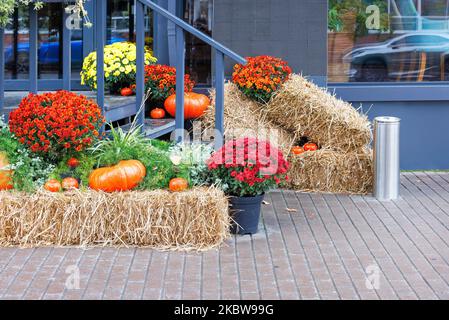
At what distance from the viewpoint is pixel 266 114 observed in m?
10.3

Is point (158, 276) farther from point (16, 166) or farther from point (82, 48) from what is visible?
point (82, 48)

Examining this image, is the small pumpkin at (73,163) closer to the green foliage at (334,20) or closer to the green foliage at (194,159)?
the green foliage at (194,159)

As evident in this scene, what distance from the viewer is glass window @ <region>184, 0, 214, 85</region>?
11.6m

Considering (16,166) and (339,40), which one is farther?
(339,40)

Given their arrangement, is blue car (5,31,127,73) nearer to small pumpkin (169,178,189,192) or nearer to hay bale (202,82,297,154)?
hay bale (202,82,297,154)

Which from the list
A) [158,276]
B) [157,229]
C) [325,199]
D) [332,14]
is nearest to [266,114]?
[325,199]

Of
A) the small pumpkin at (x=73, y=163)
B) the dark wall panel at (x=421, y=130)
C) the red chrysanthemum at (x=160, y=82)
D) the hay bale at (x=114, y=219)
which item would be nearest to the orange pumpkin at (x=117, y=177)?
the hay bale at (x=114, y=219)

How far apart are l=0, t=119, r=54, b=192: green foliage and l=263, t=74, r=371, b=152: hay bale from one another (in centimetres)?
306

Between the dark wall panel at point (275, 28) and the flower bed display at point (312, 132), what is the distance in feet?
3.37

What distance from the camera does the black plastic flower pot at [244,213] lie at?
8.10 m

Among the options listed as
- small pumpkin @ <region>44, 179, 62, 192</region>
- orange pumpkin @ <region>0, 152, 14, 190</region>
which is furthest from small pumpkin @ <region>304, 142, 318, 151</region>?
orange pumpkin @ <region>0, 152, 14, 190</region>

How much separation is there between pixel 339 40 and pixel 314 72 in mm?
600

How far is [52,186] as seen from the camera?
793cm
